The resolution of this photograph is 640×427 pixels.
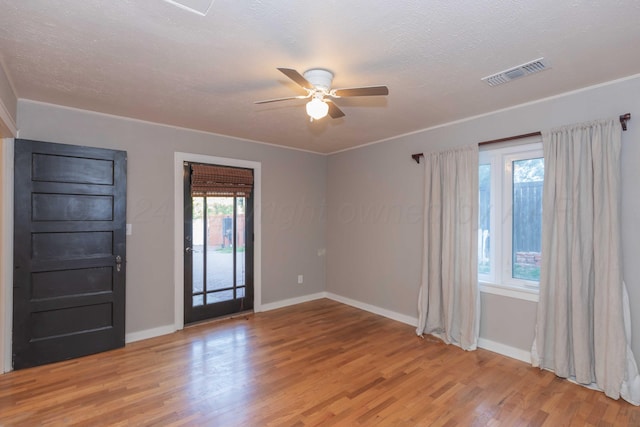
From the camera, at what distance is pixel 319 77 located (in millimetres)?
2385

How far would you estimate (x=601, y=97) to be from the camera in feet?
8.95

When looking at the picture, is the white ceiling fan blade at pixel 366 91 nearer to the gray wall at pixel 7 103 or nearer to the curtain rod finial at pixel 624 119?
the curtain rod finial at pixel 624 119

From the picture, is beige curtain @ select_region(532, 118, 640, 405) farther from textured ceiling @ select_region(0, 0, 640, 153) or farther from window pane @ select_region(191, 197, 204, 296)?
window pane @ select_region(191, 197, 204, 296)

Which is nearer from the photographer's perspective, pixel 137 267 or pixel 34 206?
pixel 34 206

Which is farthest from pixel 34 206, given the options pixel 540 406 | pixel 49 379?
pixel 540 406

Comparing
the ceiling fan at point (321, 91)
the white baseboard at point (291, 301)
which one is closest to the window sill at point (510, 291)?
the ceiling fan at point (321, 91)

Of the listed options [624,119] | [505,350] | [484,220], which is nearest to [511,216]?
[484,220]

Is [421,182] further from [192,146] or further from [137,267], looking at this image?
[137,267]

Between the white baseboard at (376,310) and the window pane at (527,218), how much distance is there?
146cm

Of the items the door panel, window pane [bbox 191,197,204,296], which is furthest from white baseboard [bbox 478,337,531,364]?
the door panel

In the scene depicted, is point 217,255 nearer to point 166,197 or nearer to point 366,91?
point 166,197

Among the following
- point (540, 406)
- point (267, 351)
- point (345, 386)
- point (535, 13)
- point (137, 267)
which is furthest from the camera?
point (137, 267)

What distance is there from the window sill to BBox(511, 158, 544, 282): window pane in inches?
5.8

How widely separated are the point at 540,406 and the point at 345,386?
1.51 meters
